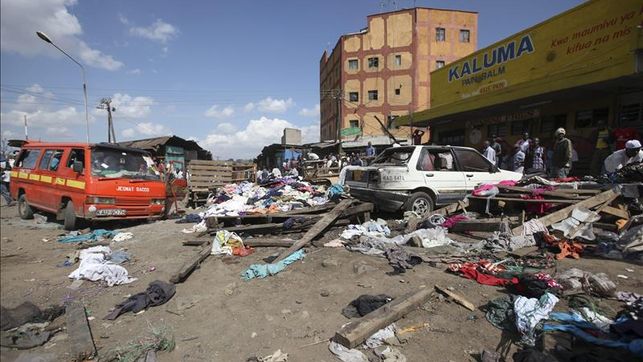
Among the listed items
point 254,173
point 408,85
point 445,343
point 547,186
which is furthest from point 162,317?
point 408,85

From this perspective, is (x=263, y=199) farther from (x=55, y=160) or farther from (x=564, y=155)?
(x=564, y=155)

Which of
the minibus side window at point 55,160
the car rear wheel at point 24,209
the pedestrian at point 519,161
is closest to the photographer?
the minibus side window at point 55,160

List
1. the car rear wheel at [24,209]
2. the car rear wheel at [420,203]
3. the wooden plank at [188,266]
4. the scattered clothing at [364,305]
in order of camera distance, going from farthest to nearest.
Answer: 1. the car rear wheel at [24,209]
2. the car rear wheel at [420,203]
3. the wooden plank at [188,266]
4. the scattered clothing at [364,305]

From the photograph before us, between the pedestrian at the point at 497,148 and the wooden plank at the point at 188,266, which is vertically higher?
the pedestrian at the point at 497,148

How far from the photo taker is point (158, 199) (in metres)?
8.60

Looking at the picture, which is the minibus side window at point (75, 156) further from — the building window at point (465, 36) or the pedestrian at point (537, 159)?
the building window at point (465, 36)

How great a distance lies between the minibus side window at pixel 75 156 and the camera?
25.0 ft

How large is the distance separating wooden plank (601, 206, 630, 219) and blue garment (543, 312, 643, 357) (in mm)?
4017

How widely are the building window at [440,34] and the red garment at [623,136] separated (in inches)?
1588

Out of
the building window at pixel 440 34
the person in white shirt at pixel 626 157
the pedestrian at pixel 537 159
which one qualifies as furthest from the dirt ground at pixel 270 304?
the building window at pixel 440 34

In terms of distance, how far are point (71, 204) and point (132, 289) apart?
4264mm

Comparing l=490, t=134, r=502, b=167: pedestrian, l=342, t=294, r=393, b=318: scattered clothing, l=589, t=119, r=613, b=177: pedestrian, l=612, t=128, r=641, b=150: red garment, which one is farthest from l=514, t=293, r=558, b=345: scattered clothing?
l=490, t=134, r=502, b=167: pedestrian

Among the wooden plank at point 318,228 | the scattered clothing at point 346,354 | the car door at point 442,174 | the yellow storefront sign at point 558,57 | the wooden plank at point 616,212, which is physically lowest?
the scattered clothing at point 346,354

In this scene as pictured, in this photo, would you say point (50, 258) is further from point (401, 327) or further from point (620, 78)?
point (620, 78)
